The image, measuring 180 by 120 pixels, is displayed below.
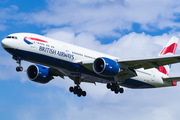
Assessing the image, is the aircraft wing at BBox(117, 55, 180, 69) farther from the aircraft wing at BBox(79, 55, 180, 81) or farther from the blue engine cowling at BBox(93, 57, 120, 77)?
the blue engine cowling at BBox(93, 57, 120, 77)

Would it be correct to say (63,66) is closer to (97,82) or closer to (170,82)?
(97,82)

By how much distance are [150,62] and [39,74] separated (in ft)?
47.1

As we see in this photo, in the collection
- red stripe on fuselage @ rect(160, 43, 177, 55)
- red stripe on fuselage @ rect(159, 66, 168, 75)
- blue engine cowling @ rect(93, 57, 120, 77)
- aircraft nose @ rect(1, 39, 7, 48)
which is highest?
red stripe on fuselage @ rect(160, 43, 177, 55)

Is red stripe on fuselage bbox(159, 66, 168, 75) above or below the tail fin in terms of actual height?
below

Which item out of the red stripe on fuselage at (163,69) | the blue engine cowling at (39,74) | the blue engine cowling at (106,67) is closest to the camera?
the blue engine cowling at (106,67)

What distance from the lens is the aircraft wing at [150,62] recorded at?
33438 mm

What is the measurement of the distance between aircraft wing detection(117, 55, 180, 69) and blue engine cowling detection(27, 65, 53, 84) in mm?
10355

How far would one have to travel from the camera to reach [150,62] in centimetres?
3516

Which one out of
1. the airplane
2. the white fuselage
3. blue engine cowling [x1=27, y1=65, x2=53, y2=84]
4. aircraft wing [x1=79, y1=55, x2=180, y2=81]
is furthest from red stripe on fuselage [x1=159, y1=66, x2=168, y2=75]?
blue engine cowling [x1=27, y1=65, x2=53, y2=84]

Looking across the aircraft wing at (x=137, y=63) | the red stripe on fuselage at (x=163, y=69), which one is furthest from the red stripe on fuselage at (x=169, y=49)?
the aircraft wing at (x=137, y=63)

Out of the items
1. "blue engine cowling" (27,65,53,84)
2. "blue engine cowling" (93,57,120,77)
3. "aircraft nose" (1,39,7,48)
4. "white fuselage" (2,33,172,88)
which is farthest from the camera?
"blue engine cowling" (27,65,53,84)

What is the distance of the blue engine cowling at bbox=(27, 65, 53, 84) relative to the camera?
3966cm

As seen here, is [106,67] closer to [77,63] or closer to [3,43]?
[77,63]

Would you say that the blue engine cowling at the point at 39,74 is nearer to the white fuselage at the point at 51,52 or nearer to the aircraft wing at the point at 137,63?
the white fuselage at the point at 51,52
